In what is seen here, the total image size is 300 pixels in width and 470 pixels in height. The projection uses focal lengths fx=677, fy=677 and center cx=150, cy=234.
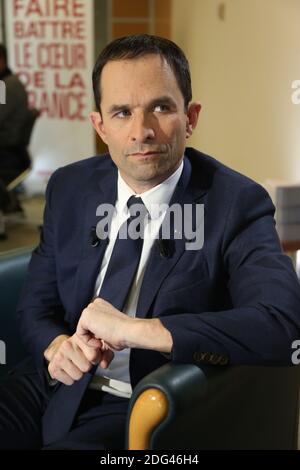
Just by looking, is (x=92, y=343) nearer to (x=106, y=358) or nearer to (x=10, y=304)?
(x=106, y=358)

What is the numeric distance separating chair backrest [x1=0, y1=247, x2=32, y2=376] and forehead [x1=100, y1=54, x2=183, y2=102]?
2.21ft

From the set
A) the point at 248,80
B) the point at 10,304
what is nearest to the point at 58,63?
the point at 248,80

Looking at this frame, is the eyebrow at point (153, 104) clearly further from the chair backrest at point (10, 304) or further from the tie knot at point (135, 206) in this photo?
the chair backrest at point (10, 304)

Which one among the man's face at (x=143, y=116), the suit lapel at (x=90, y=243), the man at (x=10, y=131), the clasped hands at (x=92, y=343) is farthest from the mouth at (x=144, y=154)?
the man at (x=10, y=131)

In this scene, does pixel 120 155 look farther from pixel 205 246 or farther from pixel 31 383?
pixel 31 383

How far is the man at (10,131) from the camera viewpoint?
545cm

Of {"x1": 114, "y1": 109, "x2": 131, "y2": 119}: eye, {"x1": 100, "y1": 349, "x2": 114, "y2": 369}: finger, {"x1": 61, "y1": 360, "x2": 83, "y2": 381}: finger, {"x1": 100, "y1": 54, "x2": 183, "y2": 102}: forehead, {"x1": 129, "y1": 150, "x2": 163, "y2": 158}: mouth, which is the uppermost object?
{"x1": 100, "y1": 54, "x2": 183, "y2": 102}: forehead

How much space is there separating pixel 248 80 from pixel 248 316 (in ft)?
13.4

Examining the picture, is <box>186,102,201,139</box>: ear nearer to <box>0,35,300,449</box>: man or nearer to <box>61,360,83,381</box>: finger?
<box>0,35,300,449</box>: man

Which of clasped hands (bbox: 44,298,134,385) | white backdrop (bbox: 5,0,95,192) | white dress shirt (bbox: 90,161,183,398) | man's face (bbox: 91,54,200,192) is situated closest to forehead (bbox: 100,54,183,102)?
man's face (bbox: 91,54,200,192)

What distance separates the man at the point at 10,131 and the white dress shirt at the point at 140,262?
151 inches

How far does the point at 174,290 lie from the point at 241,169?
403 centimetres

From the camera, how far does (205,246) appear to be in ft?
5.33

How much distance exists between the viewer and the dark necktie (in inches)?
64.4
